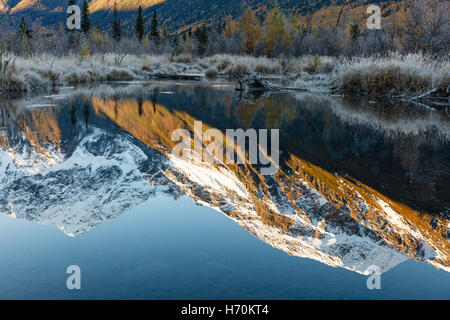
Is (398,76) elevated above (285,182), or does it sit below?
above

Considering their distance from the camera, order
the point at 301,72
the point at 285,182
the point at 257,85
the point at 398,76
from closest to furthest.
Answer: the point at 285,182 → the point at 398,76 → the point at 257,85 → the point at 301,72

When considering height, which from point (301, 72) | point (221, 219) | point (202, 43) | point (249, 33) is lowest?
point (221, 219)

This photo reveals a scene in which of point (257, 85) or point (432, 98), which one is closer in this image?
point (432, 98)

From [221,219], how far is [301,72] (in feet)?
53.2

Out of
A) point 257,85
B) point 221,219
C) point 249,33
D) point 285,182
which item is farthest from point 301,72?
point 221,219

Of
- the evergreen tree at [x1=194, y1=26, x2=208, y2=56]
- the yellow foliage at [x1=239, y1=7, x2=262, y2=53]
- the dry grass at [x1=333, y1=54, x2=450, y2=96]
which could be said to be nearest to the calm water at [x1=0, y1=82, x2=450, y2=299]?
the dry grass at [x1=333, y1=54, x2=450, y2=96]

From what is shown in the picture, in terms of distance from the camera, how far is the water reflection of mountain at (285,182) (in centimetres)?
250

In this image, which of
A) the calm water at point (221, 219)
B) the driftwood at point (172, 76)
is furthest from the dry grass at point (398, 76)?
the driftwood at point (172, 76)

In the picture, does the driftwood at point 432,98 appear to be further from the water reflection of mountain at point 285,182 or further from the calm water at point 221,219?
the calm water at point 221,219

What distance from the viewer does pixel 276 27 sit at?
26.6 meters

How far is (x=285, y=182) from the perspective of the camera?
3568 mm

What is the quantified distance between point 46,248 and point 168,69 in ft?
74.9

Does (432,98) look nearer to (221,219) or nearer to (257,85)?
(257,85)

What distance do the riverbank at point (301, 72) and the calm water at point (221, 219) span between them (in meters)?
5.62
